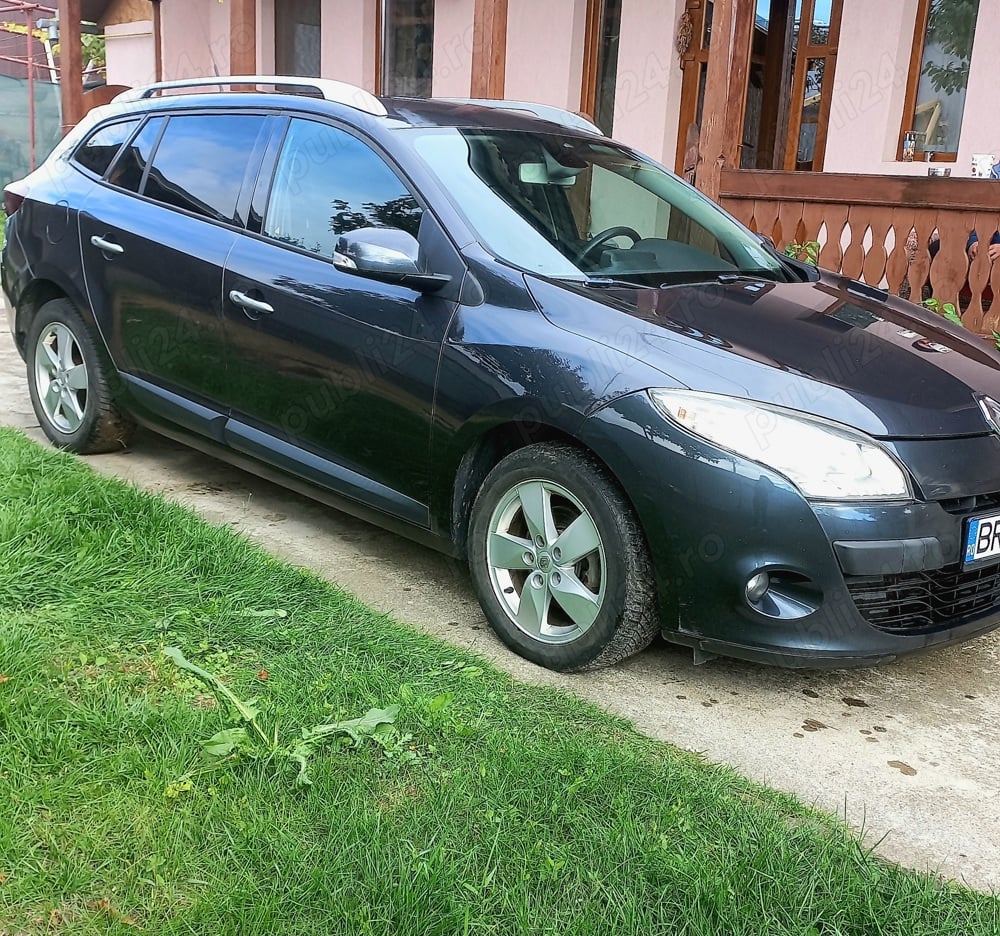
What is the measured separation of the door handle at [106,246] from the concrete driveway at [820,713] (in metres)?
1.33

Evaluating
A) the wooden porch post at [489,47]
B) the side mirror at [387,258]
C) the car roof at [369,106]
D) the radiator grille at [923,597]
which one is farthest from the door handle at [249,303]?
the wooden porch post at [489,47]

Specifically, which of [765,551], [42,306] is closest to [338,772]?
[765,551]

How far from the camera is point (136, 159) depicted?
479cm

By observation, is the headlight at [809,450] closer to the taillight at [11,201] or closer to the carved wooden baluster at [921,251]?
the carved wooden baluster at [921,251]

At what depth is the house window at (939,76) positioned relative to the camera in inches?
351

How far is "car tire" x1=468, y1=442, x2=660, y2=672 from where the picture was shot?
3027mm

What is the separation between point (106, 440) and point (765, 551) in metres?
3.42

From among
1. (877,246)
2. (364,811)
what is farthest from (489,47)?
(364,811)

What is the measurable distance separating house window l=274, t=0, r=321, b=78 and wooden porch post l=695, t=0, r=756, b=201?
861cm

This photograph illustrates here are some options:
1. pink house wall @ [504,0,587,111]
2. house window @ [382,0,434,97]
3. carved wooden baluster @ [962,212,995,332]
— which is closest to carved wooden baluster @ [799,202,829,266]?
carved wooden baluster @ [962,212,995,332]

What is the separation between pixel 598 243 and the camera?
375 cm

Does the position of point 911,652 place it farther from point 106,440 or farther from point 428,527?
point 106,440

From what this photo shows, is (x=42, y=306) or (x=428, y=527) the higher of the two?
(x=42, y=306)

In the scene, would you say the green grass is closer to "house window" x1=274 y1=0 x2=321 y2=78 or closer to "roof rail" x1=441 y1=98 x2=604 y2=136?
"roof rail" x1=441 y1=98 x2=604 y2=136
